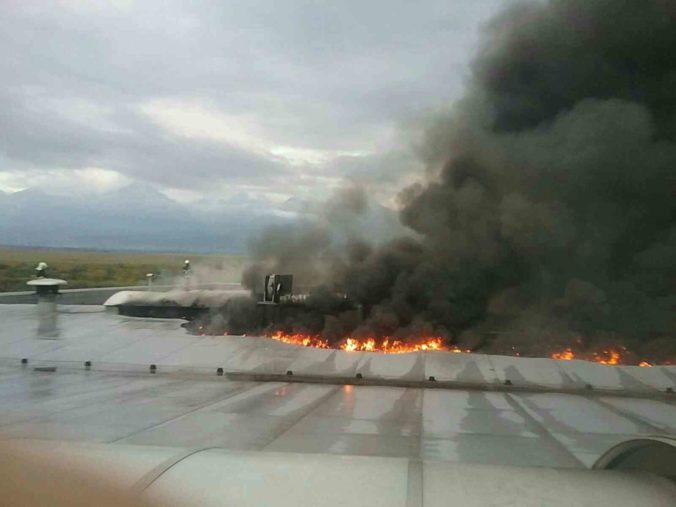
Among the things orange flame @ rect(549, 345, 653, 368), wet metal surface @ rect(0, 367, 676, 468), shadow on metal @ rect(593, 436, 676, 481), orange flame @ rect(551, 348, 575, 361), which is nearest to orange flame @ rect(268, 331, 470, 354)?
orange flame @ rect(551, 348, 575, 361)

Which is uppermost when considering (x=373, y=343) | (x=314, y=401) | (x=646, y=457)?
(x=646, y=457)

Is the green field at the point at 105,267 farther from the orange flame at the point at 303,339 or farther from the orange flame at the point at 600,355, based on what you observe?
the orange flame at the point at 600,355

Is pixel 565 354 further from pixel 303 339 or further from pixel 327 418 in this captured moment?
pixel 327 418

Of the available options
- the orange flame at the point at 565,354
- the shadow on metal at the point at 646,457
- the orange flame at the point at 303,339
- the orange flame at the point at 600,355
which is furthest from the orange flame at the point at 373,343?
the shadow on metal at the point at 646,457

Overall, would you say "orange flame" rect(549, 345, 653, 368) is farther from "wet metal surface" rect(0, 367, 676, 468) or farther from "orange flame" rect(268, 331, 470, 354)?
"wet metal surface" rect(0, 367, 676, 468)

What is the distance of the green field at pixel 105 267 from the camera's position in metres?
8.65

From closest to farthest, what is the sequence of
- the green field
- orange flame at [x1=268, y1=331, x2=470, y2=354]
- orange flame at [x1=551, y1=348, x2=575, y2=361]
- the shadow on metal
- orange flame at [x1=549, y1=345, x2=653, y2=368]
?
the shadow on metal → the green field → orange flame at [x1=549, y1=345, x2=653, y2=368] → orange flame at [x1=551, y1=348, x2=575, y2=361] → orange flame at [x1=268, y1=331, x2=470, y2=354]

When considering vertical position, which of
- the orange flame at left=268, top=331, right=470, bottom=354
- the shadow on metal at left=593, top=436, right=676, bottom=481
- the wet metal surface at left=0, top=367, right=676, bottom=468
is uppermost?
the shadow on metal at left=593, top=436, right=676, bottom=481

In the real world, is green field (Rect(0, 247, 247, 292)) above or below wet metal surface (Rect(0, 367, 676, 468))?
above

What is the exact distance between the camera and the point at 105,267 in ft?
32.8

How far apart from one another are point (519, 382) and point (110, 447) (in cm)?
557

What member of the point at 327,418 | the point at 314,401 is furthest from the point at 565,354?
the point at 327,418

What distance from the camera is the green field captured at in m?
8.65

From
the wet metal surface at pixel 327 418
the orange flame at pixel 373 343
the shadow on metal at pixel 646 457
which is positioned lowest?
the orange flame at pixel 373 343
